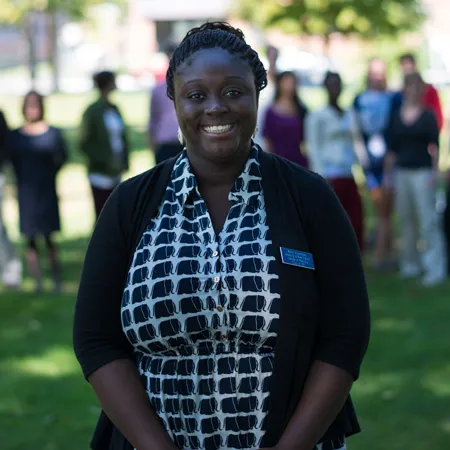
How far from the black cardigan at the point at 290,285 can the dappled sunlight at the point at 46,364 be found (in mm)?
5327

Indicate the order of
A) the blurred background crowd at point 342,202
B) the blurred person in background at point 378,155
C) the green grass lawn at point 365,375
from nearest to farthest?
the green grass lawn at point 365,375
the blurred background crowd at point 342,202
the blurred person in background at point 378,155

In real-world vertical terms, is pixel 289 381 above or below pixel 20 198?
above

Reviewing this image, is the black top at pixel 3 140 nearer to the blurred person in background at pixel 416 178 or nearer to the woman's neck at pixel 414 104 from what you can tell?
the blurred person in background at pixel 416 178

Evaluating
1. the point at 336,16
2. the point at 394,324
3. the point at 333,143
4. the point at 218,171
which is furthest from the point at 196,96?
the point at 336,16

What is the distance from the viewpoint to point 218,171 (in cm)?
321

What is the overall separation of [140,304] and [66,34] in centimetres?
7498

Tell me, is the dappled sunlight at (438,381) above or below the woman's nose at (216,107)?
below

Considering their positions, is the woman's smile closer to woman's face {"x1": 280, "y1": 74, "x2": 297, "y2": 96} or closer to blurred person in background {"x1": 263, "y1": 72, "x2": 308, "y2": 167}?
blurred person in background {"x1": 263, "y1": 72, "x2": 308, "y2": 167}

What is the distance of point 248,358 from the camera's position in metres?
3.04

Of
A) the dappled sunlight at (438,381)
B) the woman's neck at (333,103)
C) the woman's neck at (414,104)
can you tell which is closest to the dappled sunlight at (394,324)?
the dappled sunlight at (438,381)

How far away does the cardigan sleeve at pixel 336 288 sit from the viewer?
120 inches

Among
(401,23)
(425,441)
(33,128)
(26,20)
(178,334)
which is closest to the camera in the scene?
(178,334)

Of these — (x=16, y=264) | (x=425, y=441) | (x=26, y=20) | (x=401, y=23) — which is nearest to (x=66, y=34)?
(x=26, y=20)

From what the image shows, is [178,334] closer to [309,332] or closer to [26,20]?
[309,332]
